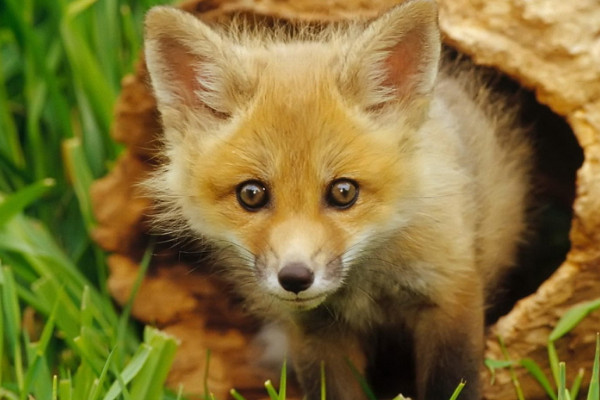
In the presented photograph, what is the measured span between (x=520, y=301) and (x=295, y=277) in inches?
48.9

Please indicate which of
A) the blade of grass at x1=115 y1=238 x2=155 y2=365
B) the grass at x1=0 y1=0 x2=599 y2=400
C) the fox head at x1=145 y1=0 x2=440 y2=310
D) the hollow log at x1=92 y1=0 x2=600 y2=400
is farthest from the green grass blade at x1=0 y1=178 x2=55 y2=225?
the fox head at x1=145 y1=0 x2=440 y2=310

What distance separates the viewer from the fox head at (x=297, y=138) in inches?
119

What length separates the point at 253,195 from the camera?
3.07 meters

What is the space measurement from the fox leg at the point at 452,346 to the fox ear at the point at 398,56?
82cm

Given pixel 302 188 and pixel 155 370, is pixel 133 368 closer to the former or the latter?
pixel 155 370

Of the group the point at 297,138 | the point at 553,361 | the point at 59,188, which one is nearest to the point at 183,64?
the point at 297,138

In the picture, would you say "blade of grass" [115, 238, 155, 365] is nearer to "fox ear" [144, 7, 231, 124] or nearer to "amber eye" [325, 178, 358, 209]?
"fox ear" [144, 7, 231, 124]

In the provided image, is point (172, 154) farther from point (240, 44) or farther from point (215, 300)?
point (215, 300)

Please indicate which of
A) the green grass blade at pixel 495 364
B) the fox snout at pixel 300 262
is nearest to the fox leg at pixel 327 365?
the green grass blade at pixel 495 364

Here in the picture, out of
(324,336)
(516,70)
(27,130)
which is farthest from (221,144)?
(27,130)

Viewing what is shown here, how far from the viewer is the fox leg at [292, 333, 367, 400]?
376 centimetres

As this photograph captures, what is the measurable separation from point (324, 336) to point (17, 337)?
1.19m

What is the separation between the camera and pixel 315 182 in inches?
119

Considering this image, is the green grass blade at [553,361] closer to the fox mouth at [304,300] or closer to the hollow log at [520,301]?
the hollow log at [520,301]
